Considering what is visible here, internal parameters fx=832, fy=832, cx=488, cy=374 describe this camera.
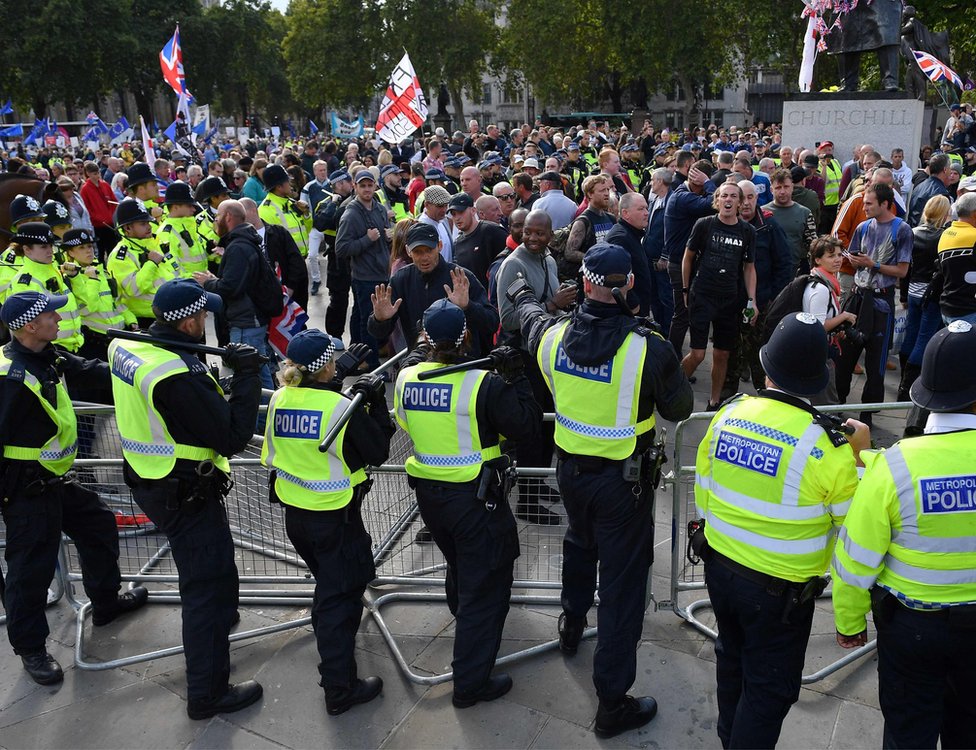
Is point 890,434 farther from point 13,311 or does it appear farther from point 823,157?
point 823,157

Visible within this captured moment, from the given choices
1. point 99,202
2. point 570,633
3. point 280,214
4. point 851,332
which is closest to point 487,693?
point 570,633

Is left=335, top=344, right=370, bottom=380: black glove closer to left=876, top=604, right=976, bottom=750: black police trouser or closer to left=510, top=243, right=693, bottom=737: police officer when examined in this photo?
left=510, top=243, right=693, bottom=737: police officer

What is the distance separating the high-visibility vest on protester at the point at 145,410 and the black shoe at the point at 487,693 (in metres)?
1.66

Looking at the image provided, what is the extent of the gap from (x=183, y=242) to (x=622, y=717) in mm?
5856

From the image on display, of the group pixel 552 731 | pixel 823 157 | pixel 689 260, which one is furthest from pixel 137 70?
pixel 552 731

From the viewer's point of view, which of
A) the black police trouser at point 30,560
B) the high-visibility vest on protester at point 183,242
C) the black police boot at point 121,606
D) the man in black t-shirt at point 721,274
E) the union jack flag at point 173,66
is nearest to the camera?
the black police trouser at point 30,560

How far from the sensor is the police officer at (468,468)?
3.80m

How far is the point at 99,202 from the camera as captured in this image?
13.4 m

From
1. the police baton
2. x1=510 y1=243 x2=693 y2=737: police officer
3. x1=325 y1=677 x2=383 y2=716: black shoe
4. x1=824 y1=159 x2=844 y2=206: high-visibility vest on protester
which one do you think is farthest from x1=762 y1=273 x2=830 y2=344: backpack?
x1=824 y1=159 x2=844 y2=206: high-visibility vest on protester

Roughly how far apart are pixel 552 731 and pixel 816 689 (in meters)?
1.30

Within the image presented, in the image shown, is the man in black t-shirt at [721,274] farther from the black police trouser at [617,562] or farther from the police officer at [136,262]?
the police officer at [136,262]

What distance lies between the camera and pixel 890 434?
6855mm

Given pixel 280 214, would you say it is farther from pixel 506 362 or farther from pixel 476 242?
pixel 506 362

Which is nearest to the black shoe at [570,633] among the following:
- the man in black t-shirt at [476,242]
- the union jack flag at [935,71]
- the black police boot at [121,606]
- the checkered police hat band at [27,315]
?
the black police boot at [121,606]
